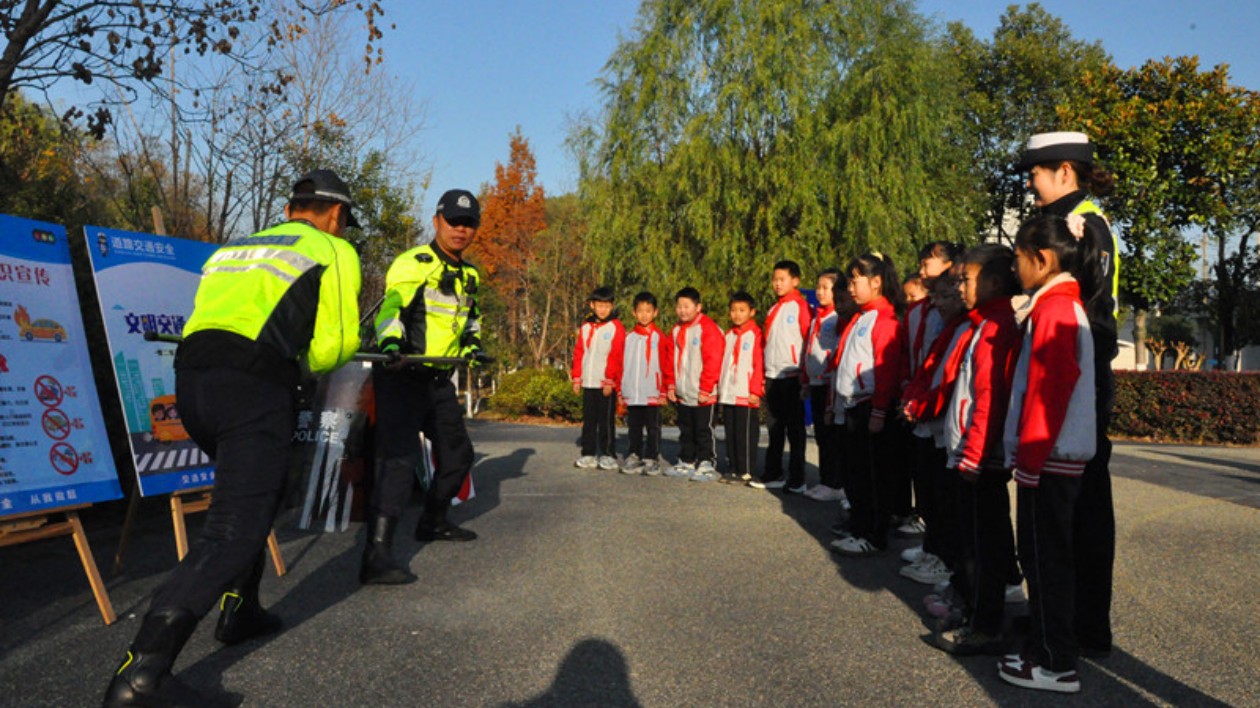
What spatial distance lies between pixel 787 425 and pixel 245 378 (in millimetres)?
5943

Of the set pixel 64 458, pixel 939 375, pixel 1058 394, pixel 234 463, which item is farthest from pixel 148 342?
pixel 1058 394

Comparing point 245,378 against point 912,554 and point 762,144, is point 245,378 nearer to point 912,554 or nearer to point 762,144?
point 912,554

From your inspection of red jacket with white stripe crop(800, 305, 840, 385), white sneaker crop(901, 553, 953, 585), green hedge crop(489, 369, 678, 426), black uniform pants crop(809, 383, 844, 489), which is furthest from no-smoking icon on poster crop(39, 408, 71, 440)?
green hedge crop(489, 369, 678, 426)

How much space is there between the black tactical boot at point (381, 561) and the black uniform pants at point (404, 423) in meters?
0.07

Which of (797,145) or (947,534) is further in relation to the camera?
(797,145)

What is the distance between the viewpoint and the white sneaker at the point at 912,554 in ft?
17.6

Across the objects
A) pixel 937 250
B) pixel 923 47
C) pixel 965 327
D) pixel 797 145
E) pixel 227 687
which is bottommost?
pixel 227 687

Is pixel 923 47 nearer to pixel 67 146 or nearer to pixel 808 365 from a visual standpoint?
pixel 808 365

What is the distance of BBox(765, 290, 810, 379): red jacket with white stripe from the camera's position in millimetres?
8383

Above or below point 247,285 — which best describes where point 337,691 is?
below

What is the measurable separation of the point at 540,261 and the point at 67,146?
22.2 meters

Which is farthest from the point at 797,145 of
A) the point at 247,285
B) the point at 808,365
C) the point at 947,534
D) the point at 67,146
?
the point at 247,285

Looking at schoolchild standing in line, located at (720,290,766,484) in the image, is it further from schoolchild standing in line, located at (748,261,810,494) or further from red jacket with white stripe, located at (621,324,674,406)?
red jacket with white stripe, located at (621,324,674,406)

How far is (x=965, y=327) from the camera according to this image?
4352 millimetres
